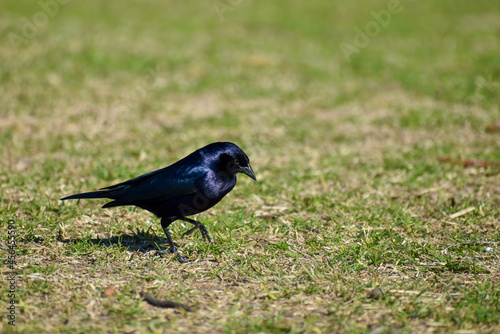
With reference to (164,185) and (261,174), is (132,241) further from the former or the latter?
(261,174)

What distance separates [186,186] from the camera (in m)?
4.20

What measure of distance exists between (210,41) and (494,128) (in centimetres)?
749

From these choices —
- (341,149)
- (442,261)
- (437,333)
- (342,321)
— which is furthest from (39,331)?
(341,149)

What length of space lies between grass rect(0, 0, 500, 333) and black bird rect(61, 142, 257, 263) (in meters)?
0.39

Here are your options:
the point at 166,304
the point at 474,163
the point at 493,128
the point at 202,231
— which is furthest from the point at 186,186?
the point at 493,128

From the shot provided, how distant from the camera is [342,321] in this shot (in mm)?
3365

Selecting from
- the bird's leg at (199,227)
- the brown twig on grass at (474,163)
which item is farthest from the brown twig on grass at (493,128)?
the bird's leg at (199,227)

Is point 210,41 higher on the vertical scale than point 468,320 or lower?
higher

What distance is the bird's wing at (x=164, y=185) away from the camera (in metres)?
4.19

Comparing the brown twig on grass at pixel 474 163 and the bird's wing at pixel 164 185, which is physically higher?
the bird's wing at pixel 164 185

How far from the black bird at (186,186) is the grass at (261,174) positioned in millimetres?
391

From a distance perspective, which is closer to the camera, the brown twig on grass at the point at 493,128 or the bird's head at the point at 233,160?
the bird's head at the point at 233,160

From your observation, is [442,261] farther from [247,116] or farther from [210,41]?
[210,41]

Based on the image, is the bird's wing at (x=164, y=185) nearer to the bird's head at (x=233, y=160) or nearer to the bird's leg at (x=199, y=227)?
the bird's head at (x=233, y=160)
